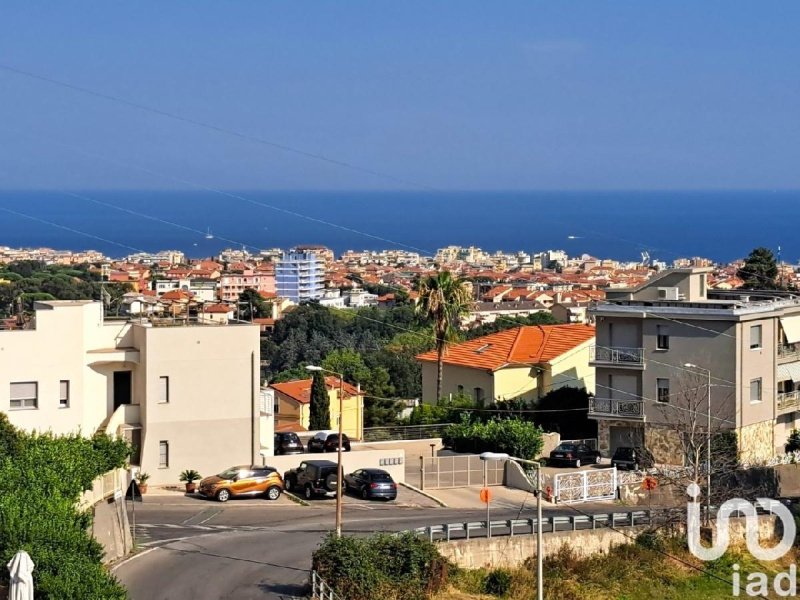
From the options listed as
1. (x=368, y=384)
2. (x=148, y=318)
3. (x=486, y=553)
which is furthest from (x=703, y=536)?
(x=368, y=384)

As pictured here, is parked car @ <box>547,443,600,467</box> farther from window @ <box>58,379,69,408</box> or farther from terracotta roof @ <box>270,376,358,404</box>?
terracotta roof @ <box>270,376,358,404</box>

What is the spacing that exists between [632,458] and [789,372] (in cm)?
730

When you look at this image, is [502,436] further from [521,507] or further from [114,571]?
[114,571]

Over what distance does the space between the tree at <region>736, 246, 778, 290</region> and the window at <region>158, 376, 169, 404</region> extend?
40.6 m

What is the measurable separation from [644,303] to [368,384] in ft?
70.9

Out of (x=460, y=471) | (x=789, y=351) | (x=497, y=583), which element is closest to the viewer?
(x=497, y=583)

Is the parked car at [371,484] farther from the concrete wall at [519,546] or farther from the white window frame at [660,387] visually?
the white window frame at [660,387]

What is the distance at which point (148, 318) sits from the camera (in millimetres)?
39906

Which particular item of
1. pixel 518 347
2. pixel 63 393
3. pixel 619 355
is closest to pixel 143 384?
pixel 63 393

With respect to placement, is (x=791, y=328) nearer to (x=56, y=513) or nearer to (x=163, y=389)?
(x=163, y=389)

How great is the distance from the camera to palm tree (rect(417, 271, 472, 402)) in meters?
57.6

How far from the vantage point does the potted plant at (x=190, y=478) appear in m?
35.5

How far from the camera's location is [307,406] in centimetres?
5828

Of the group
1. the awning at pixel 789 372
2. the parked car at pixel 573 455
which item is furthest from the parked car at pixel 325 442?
the awning at pixel 789 372
